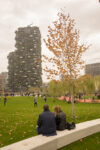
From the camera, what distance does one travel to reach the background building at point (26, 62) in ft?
460

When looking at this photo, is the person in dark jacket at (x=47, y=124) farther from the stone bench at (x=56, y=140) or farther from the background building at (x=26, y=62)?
the background building at (x=26, y=62)

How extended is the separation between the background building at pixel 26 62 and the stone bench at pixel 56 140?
431 ft

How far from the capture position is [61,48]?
44.7 ft

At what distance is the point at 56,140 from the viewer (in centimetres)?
616

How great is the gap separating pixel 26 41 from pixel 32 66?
27706mm

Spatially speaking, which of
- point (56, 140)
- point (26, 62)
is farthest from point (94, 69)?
point (56, 140)

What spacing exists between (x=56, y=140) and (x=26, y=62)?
468 feet

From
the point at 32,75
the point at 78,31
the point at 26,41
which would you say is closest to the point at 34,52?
the point at 26,41

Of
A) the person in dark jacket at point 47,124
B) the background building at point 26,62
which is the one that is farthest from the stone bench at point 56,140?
the background building at point 26,62

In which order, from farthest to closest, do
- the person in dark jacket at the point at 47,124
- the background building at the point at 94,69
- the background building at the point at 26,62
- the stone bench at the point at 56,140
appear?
the background building at the point at 94,69 → the background building at the point at 26,62 → the person in dark jacket at the point at 47,124 → the stone bench at the point at 56,140

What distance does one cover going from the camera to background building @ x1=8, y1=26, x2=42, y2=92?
140 metres

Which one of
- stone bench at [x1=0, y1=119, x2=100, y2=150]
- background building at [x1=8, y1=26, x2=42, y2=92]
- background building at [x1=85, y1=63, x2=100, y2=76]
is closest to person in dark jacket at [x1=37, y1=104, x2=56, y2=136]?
stone bench at [x1=0, y1=119, x2=100, y2=150]

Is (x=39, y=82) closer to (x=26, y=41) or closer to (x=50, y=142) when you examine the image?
(x=26, y=41)

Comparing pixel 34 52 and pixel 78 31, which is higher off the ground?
pixel 34 52
